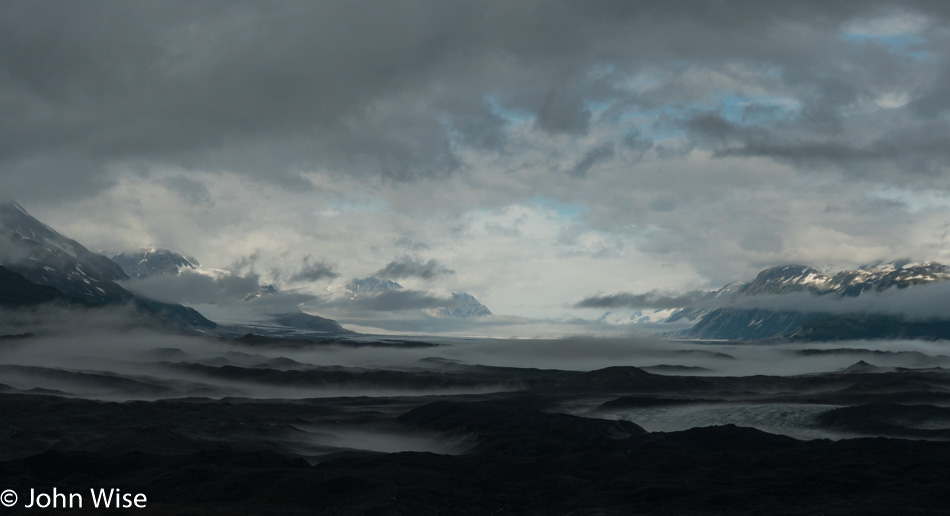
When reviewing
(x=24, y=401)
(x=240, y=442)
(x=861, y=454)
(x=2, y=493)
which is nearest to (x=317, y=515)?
(x=2, y=493)

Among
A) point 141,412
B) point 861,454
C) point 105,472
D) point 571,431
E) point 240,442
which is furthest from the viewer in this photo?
point 141,412

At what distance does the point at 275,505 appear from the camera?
83.3 m

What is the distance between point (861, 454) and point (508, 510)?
219 feet

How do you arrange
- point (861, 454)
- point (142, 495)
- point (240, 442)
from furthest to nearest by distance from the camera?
point (240, 442) < point (861, 454) < point (142, 495)

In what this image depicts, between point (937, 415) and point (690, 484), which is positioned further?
point (937, 415)

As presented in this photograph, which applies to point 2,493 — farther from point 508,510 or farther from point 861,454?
point 861,454

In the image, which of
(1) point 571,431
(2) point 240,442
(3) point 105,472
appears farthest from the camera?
(1) point 571,431

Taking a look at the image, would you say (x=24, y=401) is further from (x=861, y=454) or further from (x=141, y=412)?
(x=861, y=454)

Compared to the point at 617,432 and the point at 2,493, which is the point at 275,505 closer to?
the point at 2,493

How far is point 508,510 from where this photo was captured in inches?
3723

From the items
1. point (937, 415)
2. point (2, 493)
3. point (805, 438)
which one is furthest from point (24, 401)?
point (937, 415)

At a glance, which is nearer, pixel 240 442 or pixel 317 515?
pixel 317 515

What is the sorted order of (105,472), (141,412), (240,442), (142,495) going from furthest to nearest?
(141,412) → (240,442) → (105,472) → (142,495)

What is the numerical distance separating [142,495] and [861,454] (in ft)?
349
